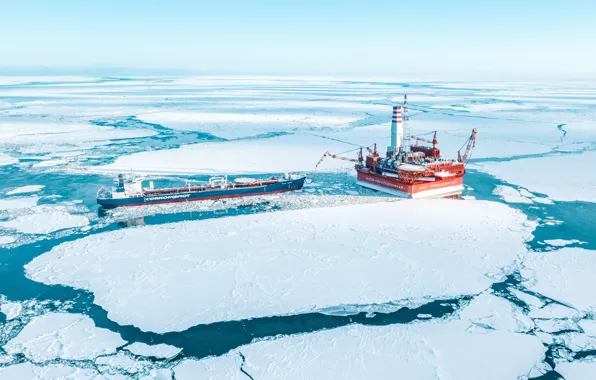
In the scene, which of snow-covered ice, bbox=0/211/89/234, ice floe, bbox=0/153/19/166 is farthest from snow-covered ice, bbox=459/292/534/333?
ice floe, bbox=0/153/19/166

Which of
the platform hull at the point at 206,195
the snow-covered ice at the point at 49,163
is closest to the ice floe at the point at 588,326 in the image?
the platform hull at the point at 206,195

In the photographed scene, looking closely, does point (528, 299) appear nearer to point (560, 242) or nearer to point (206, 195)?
point (560, 242)

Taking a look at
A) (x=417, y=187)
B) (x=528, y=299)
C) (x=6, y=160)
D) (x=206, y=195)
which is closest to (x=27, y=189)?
(x=6, y=160)

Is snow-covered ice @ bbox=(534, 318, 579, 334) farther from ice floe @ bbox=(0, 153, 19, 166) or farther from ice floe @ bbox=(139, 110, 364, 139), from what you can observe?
ice floe @ bbox=(139, 110, 364, 139)

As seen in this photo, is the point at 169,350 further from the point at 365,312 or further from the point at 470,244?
the point at 470,244

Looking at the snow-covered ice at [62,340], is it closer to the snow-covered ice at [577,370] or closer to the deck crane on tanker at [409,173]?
the snow-covered ice at [577,370]
